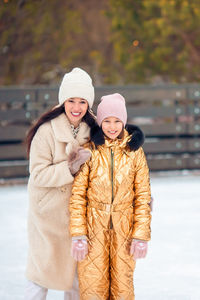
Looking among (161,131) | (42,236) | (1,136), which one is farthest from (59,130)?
(161,131)

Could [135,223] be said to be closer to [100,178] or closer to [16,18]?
[100,178]

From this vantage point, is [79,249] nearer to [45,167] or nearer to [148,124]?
[45,167]

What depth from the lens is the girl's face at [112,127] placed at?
2.20 metres

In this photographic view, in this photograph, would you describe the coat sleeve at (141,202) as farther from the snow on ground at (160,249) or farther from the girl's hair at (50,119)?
the snow on ground at (160,249)

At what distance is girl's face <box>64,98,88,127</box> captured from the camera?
226 cm

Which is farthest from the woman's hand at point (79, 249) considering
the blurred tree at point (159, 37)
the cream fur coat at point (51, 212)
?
the blurred tree at point (159, 37)

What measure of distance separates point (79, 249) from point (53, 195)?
0.27 meters

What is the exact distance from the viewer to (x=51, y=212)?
2244mm

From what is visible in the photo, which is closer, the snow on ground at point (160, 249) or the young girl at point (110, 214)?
the young girl at point (110, 214)

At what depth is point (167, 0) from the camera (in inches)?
390

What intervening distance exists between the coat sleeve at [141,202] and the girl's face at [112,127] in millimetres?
114

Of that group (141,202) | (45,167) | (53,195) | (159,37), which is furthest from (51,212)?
(159,37)

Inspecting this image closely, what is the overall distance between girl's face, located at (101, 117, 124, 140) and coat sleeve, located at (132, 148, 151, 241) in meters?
0.11

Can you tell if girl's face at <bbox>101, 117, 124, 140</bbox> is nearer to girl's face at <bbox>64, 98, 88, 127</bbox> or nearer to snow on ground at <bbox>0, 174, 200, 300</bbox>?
girl's face at <bbox>64, 98, 88, 127</bbox>
